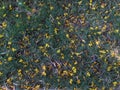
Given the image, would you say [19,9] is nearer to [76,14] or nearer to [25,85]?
[76,14]

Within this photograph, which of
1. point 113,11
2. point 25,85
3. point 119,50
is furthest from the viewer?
point 113,11

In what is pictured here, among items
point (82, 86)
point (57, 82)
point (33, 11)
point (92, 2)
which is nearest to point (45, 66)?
point (57, 82)

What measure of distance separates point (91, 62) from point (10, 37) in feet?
3.51

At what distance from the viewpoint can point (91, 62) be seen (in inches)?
163

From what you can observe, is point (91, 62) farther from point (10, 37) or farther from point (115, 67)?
point (10, 37)

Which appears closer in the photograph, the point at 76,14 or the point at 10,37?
the point at 10,37

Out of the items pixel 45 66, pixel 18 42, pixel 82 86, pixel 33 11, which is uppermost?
pixel 33 11

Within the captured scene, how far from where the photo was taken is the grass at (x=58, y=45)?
4.03 metres

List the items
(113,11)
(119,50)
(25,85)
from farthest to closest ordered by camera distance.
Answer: (113,11), (119,50), (25,85)

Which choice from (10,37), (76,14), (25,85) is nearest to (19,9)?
(10,37)

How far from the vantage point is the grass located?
403cm

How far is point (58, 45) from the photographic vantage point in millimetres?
4215

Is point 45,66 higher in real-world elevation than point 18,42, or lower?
lower

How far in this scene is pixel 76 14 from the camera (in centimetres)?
450
